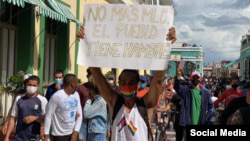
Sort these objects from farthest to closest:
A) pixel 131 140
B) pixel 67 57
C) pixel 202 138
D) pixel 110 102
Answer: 1. pixel 67 57
2. pixel 110 102
3. pixel 131 140
4. pixel 202 138

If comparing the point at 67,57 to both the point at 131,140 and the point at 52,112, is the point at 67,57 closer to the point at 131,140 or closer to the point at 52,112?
the point at 52,112

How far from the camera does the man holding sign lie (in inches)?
140

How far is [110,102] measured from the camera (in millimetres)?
3750

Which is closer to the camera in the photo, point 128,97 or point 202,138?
point 202,138

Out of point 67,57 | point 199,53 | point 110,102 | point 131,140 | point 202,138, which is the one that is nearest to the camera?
point 202,138

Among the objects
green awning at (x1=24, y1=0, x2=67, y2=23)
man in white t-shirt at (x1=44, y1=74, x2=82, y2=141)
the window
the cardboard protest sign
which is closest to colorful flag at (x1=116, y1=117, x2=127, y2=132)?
the cardboard protest sign

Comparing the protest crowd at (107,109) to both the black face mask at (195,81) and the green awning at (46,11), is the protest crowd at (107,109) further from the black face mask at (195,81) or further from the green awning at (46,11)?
the green awning at (46,11)

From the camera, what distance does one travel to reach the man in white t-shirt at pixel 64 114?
5562 millimetres

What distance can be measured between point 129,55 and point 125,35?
21 cm

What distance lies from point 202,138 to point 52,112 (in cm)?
302

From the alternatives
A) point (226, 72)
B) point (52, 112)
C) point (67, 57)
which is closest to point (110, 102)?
point (52, 112)

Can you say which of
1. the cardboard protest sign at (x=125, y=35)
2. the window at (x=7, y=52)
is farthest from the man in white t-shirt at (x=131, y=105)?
the window at (x=7, y=52)

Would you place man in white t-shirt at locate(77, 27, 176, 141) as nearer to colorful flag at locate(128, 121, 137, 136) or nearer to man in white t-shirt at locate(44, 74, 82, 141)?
colorful flag at locate(128, 121, 137, 136)

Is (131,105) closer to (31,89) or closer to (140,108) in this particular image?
(140,108)
